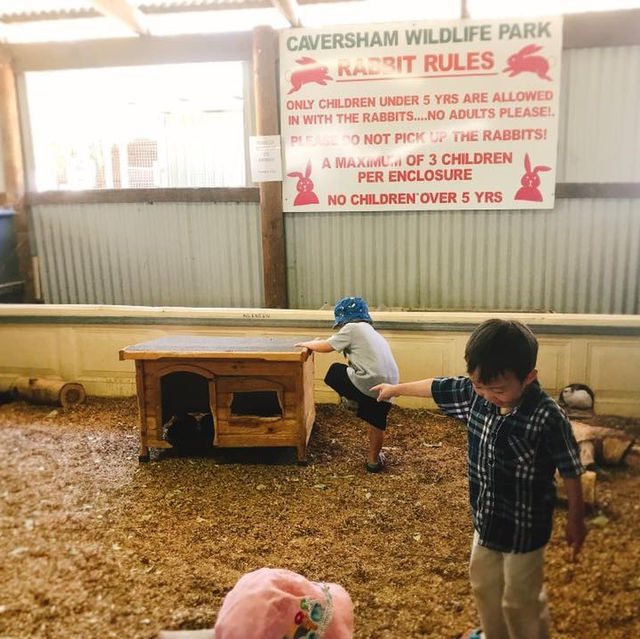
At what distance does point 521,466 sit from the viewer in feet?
7.30

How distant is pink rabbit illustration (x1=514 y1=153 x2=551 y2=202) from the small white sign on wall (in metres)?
2.46

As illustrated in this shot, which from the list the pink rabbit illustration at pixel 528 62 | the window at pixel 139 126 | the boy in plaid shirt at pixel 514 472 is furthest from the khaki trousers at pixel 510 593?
the window at pixel 139 126

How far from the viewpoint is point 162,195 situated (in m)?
6.87

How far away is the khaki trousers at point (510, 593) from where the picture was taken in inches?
89.7

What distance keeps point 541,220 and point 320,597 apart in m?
4.74

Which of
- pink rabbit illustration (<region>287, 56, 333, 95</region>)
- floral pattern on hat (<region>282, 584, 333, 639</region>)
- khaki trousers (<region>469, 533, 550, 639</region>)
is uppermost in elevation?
pink rabbit illustration (<region>287, 56, 333, 95</region>)

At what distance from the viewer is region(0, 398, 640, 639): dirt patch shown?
316cm

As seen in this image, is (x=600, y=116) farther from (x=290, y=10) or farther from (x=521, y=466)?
(x=521, y=466)

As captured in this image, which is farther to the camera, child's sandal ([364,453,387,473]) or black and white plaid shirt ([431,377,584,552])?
child's sandal ([364,453,387,473])

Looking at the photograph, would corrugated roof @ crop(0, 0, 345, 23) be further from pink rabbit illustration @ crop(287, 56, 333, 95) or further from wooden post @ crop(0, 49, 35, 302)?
wooden post @ crop(0, 49, 35, 302)

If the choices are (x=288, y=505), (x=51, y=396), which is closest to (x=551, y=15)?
(x=288, y=505)

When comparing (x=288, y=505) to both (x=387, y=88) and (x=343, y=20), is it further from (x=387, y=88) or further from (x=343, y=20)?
(x=343, y=20)

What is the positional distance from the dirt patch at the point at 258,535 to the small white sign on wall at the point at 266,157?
8.93 ft

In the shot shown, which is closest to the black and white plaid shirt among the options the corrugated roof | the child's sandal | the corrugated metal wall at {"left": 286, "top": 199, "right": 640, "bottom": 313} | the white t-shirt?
the white t-shirt
